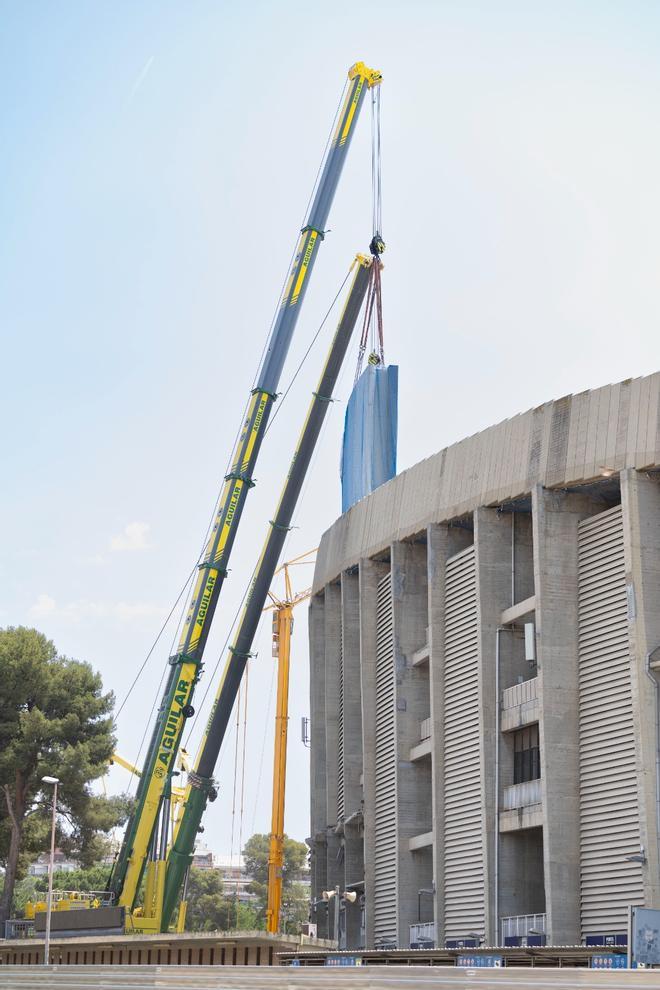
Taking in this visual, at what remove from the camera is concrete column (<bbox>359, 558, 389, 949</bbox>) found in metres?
A: 52.4

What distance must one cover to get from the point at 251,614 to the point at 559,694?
18262mm

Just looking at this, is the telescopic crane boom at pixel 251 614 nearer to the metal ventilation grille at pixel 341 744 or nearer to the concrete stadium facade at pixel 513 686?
the concrete stadium facade at pixel 513 686

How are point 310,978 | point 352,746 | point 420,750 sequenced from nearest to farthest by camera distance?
1. point 310,978
2. point 420,750
3. point 352,746

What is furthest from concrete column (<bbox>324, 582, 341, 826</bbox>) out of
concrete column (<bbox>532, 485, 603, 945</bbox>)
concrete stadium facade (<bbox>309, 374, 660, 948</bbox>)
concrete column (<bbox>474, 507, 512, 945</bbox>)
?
concrete column (<bbox>532, 485, 603, 945</bbox>)

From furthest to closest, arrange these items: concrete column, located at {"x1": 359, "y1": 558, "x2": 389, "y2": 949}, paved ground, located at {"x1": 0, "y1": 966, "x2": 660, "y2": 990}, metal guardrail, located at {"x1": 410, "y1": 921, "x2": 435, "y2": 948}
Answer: concrete column, located at {"x1": 359, "y1": 558, "x2": 389, "y2": 949}, metal guardrail, located at {"x1": 410, "y1": 921, "x2": 435, "y2": 948}, paved ground, located at {"x1": 0, "y1": 966, "x2": 660, "y2": 990}

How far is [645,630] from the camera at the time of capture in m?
38.2

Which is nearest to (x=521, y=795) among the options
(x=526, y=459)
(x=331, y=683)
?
(x=526, y=459)

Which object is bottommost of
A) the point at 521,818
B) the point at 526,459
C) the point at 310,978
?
the point at 310,978

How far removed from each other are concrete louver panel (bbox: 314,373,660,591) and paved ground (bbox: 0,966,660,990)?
23.2m

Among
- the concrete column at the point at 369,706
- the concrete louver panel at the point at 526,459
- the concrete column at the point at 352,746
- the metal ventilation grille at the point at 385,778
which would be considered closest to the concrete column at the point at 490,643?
the concrete louver panel at the point at 526,459

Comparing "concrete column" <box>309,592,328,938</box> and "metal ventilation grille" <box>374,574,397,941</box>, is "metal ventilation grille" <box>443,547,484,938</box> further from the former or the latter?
"concrete column" <box>309,592,328,938</box>

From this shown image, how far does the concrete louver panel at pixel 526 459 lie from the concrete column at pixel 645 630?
1075 millimetres

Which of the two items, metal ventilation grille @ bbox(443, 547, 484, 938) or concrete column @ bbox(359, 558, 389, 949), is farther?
concrete column @ bbox(359, 558, 389, 949)

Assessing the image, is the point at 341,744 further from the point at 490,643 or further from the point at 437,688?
the point at 490,643
